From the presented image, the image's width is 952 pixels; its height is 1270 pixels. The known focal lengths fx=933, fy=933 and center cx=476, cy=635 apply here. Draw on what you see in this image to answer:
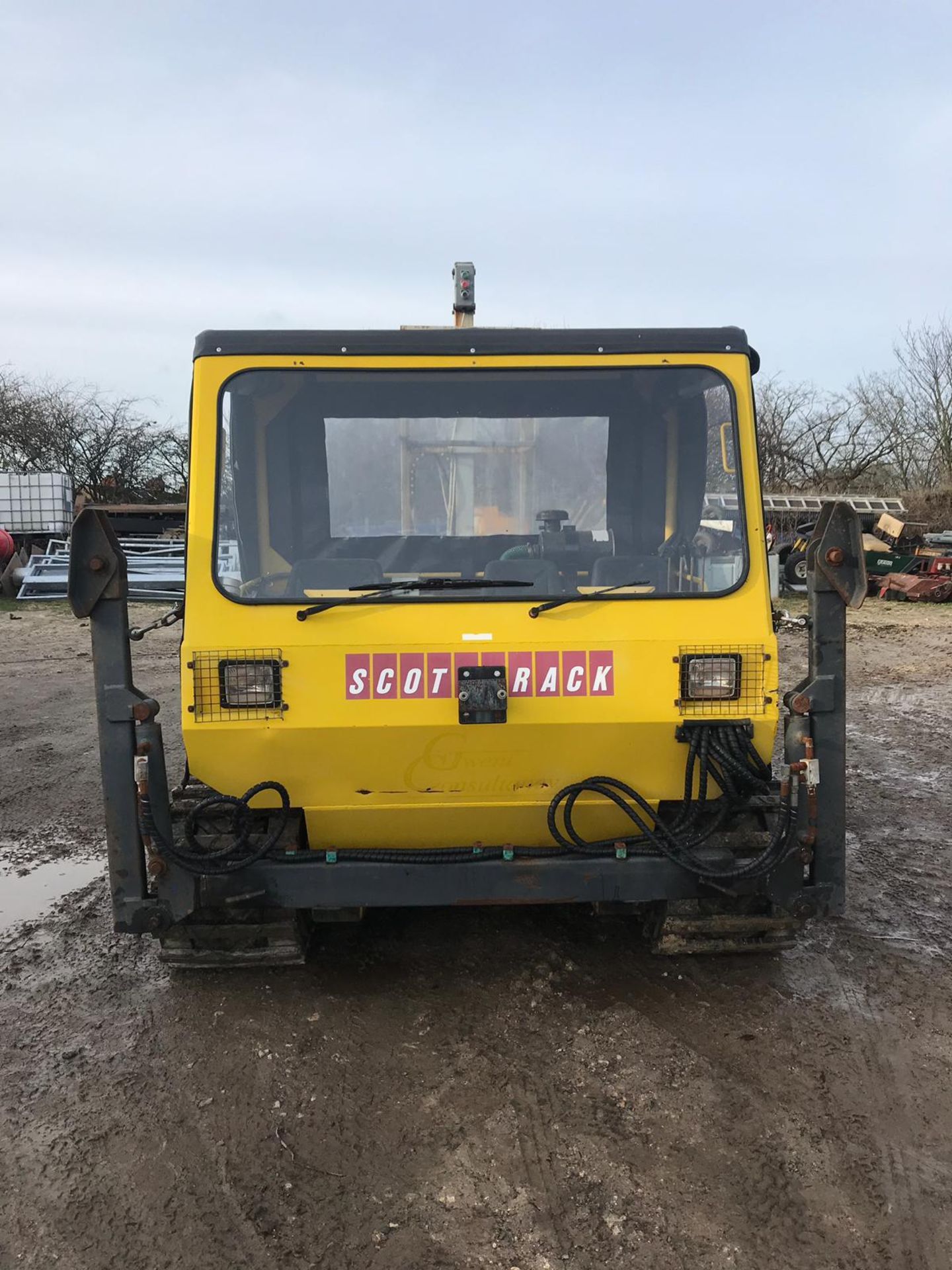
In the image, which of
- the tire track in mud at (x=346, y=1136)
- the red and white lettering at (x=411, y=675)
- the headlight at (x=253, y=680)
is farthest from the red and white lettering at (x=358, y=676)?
the tire track in mud at (x=346, y=1136)

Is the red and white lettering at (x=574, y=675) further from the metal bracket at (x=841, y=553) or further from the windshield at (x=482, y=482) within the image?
the metal bracket at (x=841, y=553)

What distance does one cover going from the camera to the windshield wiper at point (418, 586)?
3207 mm

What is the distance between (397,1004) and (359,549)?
5.71 feet

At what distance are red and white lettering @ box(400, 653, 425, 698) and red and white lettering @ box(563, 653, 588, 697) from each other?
487 mm

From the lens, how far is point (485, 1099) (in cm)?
298

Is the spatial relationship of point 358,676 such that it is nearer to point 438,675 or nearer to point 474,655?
point 438,675

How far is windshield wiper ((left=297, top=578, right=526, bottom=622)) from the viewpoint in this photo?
126 inches

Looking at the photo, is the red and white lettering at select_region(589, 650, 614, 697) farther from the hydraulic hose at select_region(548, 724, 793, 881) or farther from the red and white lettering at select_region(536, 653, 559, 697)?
the hydraulic hose at select_region(548, 724, 793, 881)

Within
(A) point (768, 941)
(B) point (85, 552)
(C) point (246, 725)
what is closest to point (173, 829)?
(C) point (246, 725)

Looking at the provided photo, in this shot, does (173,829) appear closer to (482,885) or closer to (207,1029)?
(207,1029)

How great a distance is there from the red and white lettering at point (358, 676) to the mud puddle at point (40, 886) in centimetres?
241

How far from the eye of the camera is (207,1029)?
11.1 feet

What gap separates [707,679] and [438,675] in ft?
3.04

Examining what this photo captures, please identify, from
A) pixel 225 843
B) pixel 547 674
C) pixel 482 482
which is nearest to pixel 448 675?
pixel 547 674
